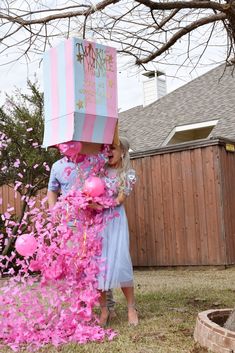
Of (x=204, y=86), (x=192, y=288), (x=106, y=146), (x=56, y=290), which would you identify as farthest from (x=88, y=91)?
(x=204, y=86)

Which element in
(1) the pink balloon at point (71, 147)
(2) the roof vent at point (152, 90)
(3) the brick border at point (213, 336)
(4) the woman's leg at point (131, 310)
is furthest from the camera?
(2) the roof vent at point (152, 90)

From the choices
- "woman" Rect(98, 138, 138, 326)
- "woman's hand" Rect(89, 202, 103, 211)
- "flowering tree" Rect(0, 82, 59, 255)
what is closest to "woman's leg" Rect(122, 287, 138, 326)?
"woman" Rect(98, 138, 138, 326)

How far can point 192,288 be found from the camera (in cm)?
616

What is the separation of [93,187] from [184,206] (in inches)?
197

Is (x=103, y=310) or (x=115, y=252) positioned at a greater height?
(x=115, y=252)

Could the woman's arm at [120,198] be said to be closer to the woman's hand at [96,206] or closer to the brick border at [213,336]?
the woman's hand at [96,206]

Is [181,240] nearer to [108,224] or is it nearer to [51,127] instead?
[108,224]

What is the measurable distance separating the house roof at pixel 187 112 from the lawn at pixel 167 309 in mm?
5629

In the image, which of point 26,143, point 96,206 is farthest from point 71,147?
point 26,143

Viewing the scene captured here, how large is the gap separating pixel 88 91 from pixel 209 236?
535 centimetres

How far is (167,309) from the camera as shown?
4.62 metres

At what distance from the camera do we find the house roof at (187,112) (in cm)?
1345

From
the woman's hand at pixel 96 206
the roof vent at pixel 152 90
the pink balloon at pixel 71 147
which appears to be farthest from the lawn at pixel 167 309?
the roof vent at pixel 152 90

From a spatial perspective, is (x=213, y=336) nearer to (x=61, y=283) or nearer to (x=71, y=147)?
(x=61, y=283)
